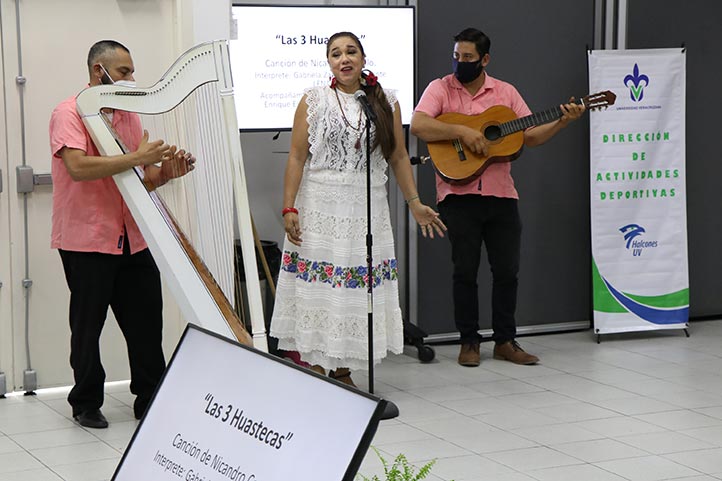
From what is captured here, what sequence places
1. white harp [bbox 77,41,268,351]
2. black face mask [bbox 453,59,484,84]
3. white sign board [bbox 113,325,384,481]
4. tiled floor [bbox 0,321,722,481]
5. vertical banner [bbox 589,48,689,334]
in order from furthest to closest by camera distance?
1. vertical banner [bbox 589,48,689,334]
2. black face mask [bbox 453,59,484,84]
3. tiled floor [bbox 0,321,722,481]
4. white harp [bbox 77,41,268,351]
5. white sign board [bbox 113,325,384,481]

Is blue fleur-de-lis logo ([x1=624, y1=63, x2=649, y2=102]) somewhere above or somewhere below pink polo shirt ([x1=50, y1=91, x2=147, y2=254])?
above

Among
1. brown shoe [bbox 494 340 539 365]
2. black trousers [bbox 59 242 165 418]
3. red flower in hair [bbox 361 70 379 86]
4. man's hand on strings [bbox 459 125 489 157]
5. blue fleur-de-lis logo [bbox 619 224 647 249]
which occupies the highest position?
red flower in hair [bbox 361 70 379 86]

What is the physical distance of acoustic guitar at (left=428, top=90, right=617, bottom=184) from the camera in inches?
192

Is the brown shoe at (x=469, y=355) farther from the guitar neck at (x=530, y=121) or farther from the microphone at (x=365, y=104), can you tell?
the microphone at (x=365, y=104)

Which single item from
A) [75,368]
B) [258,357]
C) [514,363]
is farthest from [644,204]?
[258,357]

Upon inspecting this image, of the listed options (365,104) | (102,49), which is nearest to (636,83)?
(365,104)

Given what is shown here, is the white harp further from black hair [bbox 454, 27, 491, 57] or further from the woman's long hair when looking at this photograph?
black hair [bbox 454, 27, 491, 57]

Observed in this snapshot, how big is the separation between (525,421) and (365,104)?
1.40 m

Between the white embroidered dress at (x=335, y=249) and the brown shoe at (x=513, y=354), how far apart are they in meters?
1.07

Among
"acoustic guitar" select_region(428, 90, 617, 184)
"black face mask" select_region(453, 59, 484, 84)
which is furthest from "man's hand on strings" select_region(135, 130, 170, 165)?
"black face mask" select_region(453, 59, 484, 84)

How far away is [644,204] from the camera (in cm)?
579

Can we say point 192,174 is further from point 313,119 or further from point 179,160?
point 313,119

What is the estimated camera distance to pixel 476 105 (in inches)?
195

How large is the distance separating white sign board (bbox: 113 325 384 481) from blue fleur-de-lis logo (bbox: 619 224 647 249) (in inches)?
169
